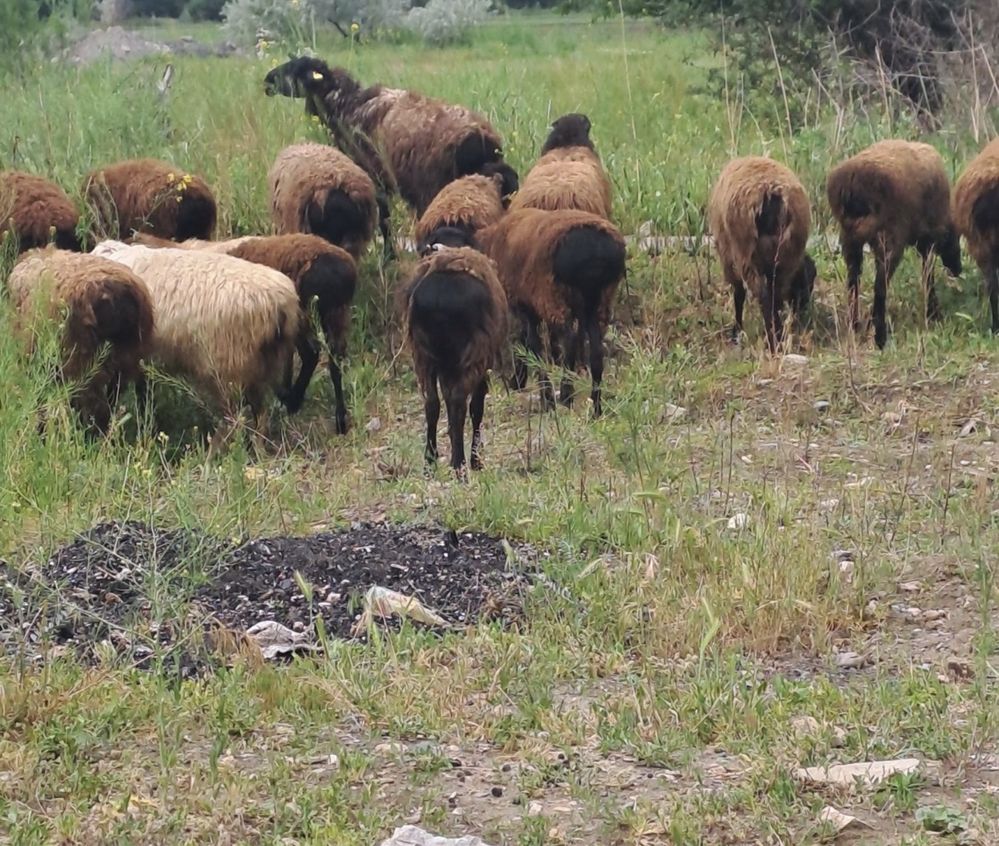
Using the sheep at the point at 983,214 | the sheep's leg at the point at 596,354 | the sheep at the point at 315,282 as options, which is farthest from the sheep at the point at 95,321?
the sheep at the point at 983,214

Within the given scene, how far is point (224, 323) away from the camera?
878 centimetres

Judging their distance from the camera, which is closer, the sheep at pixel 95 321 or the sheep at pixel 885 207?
the sheep at pixel 95 321

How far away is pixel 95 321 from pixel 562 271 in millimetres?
2598

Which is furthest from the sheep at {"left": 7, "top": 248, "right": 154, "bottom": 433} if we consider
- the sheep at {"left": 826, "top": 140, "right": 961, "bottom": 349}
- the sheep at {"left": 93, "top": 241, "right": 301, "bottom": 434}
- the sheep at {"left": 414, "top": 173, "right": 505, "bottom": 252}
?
the sheep at {"left": 826, "top": 140, "right": 961, "bottom": 349}

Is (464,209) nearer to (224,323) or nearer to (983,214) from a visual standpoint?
(224,323)

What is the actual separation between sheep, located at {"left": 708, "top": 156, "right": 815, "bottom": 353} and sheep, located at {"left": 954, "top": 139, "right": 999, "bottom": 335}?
3.23 feet

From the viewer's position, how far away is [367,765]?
4293 millimetres

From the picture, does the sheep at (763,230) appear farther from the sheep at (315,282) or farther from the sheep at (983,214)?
the sheep at (315,282)

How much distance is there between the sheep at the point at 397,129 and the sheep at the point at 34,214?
249cm

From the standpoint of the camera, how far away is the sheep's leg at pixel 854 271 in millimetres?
10055

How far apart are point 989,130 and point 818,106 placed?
1.46 m

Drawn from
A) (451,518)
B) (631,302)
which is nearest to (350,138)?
(631,302)

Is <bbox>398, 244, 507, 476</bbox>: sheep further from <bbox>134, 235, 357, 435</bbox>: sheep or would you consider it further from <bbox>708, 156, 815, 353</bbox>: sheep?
<bbox>708, 156, 815, 353</bbox>: sheep

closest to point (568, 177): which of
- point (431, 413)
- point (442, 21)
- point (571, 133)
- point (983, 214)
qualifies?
point (571, 133)
